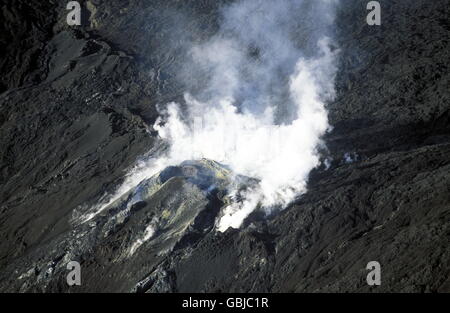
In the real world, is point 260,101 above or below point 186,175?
above

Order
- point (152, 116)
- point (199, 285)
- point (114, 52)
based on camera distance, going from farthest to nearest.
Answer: point (114, 52)
point (152, 116)
point (199, 285)

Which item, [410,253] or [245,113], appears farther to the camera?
[245,113]

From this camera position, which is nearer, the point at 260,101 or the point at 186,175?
the point at 186,175

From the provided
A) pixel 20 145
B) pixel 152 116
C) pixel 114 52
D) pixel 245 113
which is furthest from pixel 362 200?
pixel 114 52

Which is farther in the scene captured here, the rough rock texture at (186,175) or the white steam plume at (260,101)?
the white steam plume at (260,101)

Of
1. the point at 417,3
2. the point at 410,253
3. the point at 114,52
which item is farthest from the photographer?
the point at 114,52

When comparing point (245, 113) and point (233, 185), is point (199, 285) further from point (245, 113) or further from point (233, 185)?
point (245, 113)

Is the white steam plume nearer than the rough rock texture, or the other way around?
the rough rock texture

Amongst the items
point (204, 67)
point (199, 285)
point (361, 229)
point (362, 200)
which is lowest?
point (199, 285)
